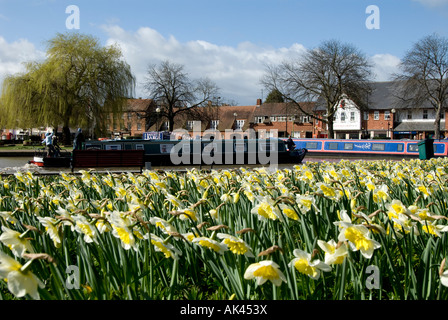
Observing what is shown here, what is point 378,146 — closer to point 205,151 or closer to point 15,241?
point 205,151

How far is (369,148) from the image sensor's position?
95.5 ft

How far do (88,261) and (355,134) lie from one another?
69.3 metres

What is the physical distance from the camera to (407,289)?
230 centimetres

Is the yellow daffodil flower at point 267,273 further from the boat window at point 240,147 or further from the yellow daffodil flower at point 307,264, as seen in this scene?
the boat window at point 240,147

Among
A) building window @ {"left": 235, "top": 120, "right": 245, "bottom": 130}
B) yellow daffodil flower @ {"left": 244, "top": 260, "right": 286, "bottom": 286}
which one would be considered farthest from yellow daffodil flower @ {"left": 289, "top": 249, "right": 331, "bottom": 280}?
building window @ {"left": 235, "top": 120, "right": 245, "bottom": 130}

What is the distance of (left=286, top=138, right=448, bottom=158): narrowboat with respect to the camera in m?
27.0

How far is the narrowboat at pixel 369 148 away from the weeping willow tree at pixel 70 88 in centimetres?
1613

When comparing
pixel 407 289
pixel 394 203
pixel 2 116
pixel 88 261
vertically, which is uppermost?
pixel 2 116

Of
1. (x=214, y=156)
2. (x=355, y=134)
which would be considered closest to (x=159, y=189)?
(x=214, y=156)

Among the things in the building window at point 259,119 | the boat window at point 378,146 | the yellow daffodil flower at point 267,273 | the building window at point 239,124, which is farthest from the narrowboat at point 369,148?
the building window at point 239,124

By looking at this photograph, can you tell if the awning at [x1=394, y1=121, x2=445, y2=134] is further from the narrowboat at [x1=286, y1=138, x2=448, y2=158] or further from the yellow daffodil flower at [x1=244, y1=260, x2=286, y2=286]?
the yellow daffodil flower at [x1=244, y1=260, x2=286, y2=286]

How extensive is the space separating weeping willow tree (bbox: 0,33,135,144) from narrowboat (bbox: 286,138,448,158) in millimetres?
16134
